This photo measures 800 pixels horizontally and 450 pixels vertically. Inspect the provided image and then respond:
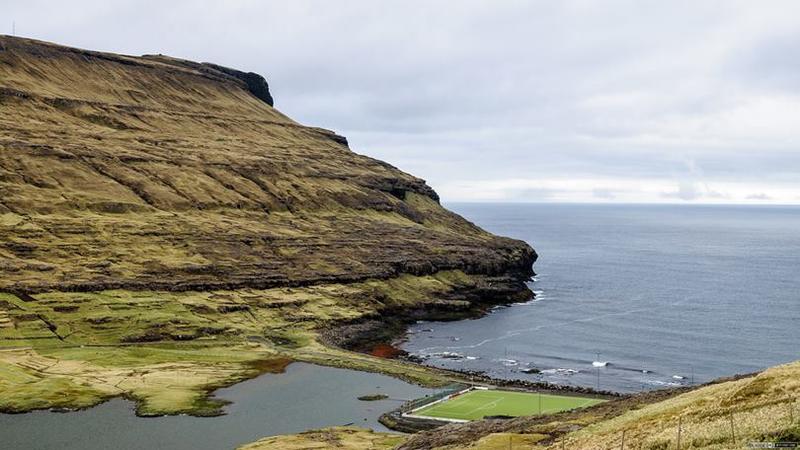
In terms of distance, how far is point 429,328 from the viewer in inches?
7421

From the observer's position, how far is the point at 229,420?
346 feet

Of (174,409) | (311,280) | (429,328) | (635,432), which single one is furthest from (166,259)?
(635,432)

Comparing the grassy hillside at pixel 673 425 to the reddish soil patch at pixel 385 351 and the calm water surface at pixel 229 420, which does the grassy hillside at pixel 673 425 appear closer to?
the calm water surface at pixel 229 420

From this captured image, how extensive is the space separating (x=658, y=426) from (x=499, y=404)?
55036 millimetres

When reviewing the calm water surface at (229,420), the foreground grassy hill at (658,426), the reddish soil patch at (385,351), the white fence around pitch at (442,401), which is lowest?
the calm water surface at (229,420)

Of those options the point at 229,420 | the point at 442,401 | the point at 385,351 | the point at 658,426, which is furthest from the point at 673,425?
the point at 385,351

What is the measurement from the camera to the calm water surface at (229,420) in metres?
95.7

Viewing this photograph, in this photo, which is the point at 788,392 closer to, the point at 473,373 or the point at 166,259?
the point at 473,373

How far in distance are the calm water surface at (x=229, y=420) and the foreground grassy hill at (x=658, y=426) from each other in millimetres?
10760

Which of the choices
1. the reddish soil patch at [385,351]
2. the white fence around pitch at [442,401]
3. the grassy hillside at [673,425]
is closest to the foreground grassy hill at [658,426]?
the grassy hillside at [673,425]

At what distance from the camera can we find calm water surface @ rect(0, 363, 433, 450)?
95.7 m

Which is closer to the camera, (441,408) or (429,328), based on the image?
(441,408)

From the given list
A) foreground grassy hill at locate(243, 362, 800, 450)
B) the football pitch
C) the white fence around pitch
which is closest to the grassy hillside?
foreground grassy hill at locate(243, 362, 800, 450)

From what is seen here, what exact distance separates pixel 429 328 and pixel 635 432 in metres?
134
